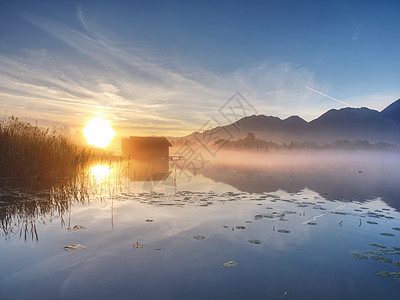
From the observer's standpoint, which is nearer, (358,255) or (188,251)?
(188,251)

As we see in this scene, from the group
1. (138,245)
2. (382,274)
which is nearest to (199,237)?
(138,245)

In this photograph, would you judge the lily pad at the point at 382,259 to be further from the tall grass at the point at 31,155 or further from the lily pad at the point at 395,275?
the tall grass at the point at 31,155

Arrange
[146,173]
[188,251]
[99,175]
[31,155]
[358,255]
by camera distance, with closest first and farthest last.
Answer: [188,251] → [358,255] → [31,155] → [99,175] → [146,173]

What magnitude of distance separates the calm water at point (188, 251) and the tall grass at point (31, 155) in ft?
10.6

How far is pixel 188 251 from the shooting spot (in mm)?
6965

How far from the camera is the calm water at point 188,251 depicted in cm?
518

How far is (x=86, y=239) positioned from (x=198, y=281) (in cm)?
368

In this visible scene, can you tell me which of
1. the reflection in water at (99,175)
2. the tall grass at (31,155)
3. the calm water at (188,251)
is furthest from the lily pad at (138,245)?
the reflection in water at (99,175)

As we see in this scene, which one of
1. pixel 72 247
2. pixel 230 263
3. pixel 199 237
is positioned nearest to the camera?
pixel 230 263

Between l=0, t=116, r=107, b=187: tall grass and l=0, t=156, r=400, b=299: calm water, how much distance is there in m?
3.23

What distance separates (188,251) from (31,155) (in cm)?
1306

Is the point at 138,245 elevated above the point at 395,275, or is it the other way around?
the point at 138,245

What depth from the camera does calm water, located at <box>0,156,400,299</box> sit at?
5.18 meters

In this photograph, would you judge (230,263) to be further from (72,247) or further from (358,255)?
(72,247)
